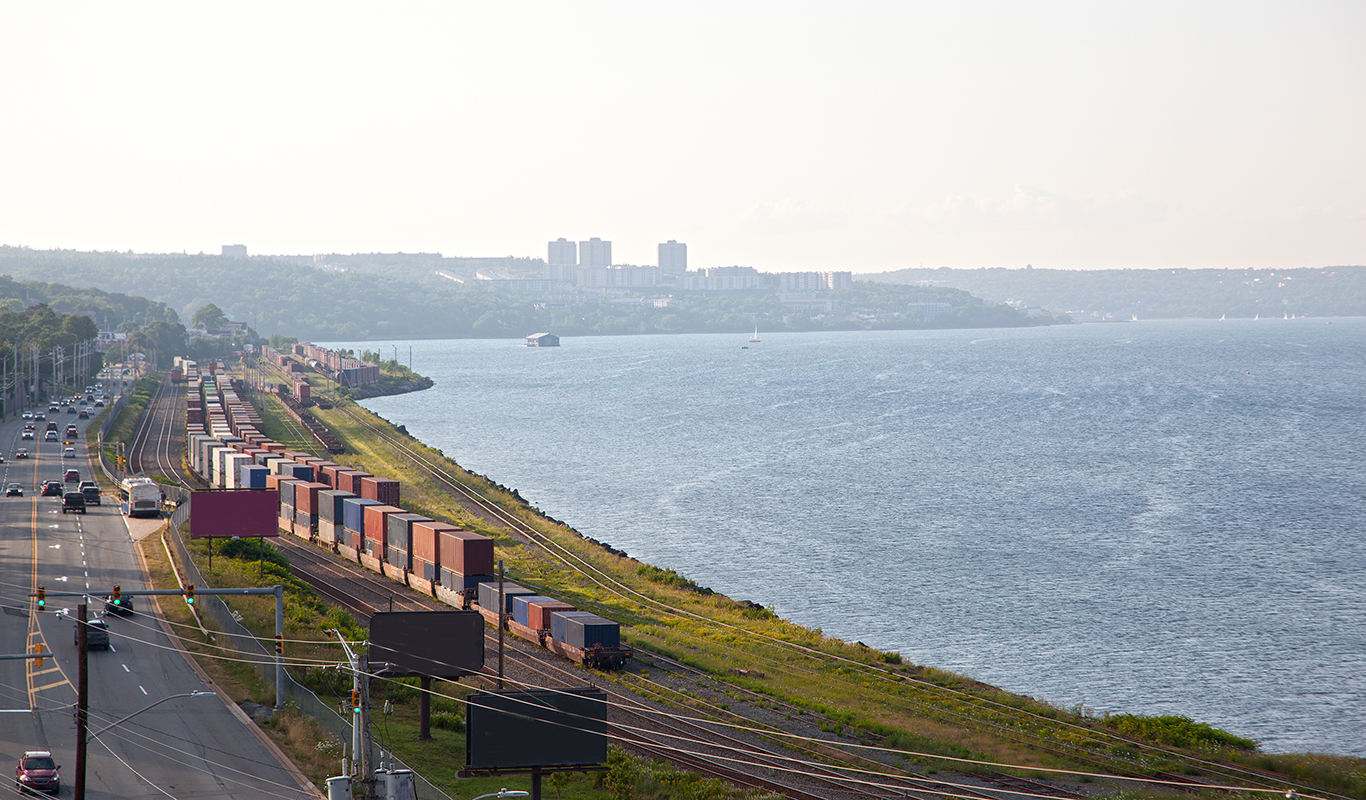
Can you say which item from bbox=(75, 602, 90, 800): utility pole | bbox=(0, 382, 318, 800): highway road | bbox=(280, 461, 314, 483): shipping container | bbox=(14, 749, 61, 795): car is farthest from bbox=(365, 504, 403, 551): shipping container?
bbox=(75, 602, 90, 800): utility pole

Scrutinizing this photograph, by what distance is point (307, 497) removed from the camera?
7344 cm

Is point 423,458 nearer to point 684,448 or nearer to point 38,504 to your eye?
point 684,448

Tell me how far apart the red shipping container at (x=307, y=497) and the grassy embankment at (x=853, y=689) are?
1206 centimetres

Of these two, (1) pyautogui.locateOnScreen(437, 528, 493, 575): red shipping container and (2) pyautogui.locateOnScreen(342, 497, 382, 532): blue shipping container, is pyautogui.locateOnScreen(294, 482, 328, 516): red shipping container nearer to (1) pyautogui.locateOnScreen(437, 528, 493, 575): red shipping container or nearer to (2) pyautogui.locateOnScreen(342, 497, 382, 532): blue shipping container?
(2) pyautogui.locateOnScreen(342, 497, 382, 532): blue shipping container

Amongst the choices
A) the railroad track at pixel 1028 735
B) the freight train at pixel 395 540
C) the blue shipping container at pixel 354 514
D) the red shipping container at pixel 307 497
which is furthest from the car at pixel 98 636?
the red shipping container at pixel 307 497

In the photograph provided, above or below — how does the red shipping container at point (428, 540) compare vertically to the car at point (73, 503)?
above

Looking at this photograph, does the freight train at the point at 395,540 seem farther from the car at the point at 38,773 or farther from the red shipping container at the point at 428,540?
the car at the point at 38,773

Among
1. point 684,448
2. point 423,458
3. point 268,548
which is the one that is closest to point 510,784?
point 268,548

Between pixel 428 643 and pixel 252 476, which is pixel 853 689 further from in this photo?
pixel 252 476

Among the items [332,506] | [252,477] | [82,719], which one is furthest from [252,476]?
[82,719]

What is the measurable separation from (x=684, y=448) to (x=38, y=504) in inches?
3090

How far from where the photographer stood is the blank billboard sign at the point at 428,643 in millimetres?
33969

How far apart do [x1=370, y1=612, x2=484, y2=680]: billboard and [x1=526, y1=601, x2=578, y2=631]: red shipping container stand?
13992 mm

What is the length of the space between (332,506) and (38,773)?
→ 139 ft
